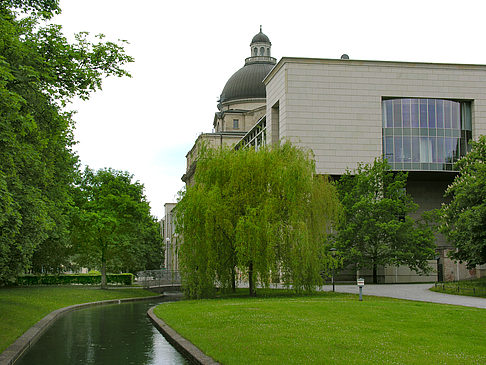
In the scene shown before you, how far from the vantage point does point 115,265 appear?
65.5 metres

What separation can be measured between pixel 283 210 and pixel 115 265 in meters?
40.0

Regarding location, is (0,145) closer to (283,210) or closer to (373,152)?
(283,210)

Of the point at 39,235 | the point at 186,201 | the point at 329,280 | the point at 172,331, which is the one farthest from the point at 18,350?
the point at 329,280

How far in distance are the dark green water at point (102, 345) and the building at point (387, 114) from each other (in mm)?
35232

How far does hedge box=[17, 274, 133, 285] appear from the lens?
2216 inches

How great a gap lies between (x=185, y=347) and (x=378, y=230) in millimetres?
35809

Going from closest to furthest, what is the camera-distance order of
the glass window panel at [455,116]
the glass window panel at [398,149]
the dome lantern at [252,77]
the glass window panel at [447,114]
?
the glass window panel at [398,149] < the glass window panel at [447,114] < the glass window panel at [455,116] < the dome lantern at [252,77]

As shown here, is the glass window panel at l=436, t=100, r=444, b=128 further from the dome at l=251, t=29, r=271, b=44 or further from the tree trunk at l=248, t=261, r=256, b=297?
the dome at l=251, t=29, r=271, b=44

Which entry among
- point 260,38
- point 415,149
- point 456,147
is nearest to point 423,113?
point 415,149

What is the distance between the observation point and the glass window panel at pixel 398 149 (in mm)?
55375

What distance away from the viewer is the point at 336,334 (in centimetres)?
1379

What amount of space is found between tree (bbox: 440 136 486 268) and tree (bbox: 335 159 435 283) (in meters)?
9.39

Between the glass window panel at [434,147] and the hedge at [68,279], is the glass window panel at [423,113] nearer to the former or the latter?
the glass window panel at [434,147]

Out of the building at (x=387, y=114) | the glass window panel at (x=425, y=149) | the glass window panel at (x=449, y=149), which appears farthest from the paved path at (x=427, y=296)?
the glass window panel at (x=449, y=149)
